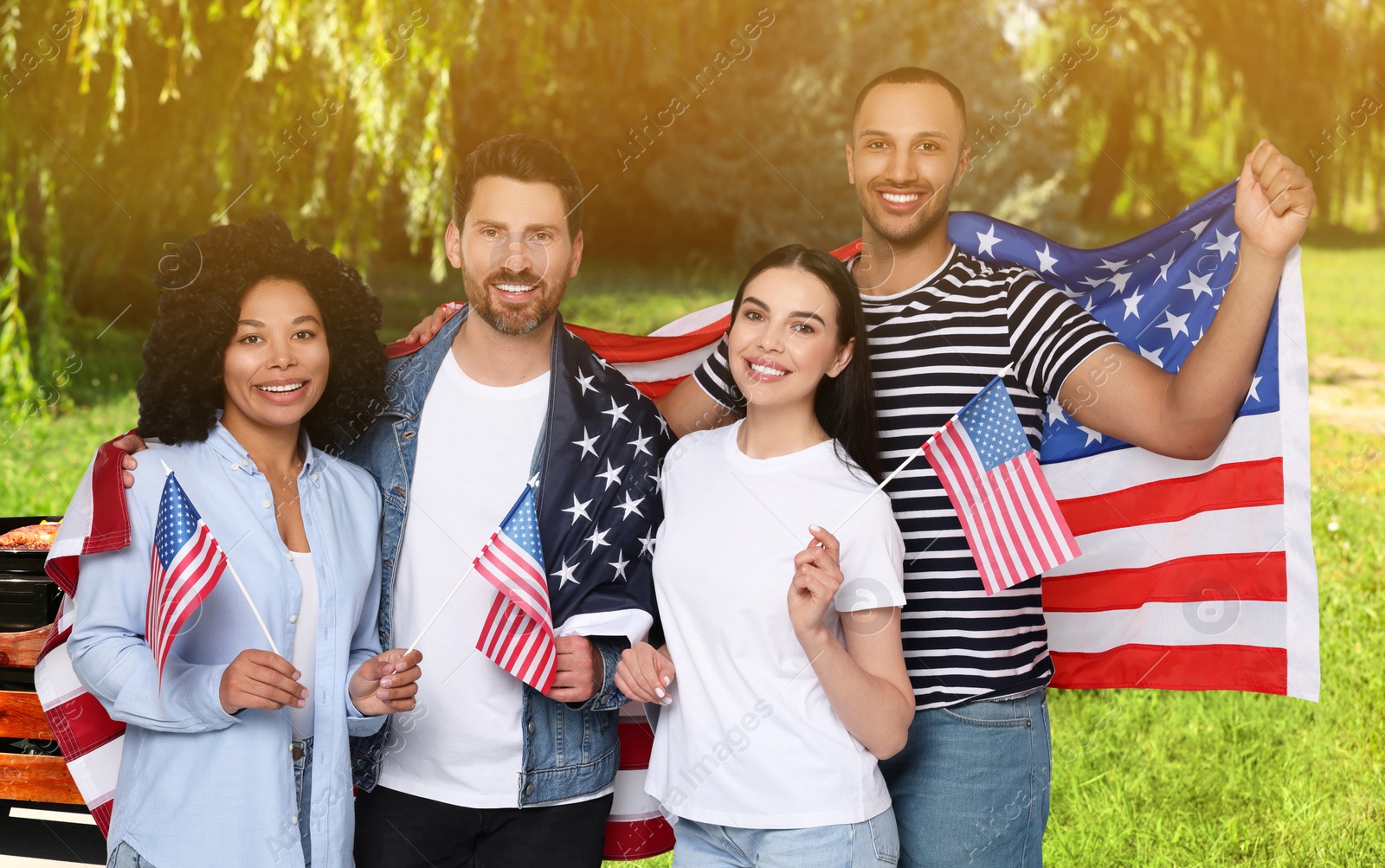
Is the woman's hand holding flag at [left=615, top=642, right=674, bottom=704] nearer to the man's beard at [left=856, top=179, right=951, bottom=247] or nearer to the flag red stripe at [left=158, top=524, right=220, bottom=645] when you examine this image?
the flag red stripe at [left=158, top=524, right=220, bottom=645]

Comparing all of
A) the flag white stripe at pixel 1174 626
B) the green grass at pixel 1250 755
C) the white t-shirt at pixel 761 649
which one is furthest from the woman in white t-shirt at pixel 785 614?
the green grass at pixel 1250 755

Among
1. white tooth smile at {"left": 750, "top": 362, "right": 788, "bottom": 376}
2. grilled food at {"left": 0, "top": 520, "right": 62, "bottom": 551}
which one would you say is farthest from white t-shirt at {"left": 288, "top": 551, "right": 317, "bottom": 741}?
grilled food at {"left": 0, "top": 520, "right": 62, "bottom": 551}

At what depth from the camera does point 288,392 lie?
2.64 meters

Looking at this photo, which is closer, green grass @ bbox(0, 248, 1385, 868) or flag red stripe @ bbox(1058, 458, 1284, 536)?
flag red stripe @ bbox(1058, 458, 1284, 536)

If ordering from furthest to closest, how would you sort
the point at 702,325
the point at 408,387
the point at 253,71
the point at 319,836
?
the point at 253,71
the point at 702,325
the point at 408,387
the point at 319,836

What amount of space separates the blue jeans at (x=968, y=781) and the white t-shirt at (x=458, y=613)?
90 centimetres

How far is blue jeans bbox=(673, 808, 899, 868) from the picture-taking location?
7.77 feet

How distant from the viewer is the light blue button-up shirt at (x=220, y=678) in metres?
2.42

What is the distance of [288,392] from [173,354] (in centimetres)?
Answer: 25

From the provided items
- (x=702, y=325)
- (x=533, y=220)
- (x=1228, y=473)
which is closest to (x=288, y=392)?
(x=533, y=220)

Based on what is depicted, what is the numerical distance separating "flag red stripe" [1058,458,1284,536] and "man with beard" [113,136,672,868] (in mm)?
1266

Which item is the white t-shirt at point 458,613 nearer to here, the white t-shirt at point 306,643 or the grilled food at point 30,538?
the white t-shirt at point 306,643

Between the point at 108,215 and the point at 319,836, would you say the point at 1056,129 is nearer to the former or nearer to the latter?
the point at 108,215

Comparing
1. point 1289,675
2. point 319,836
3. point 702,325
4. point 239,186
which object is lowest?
point 319,836
